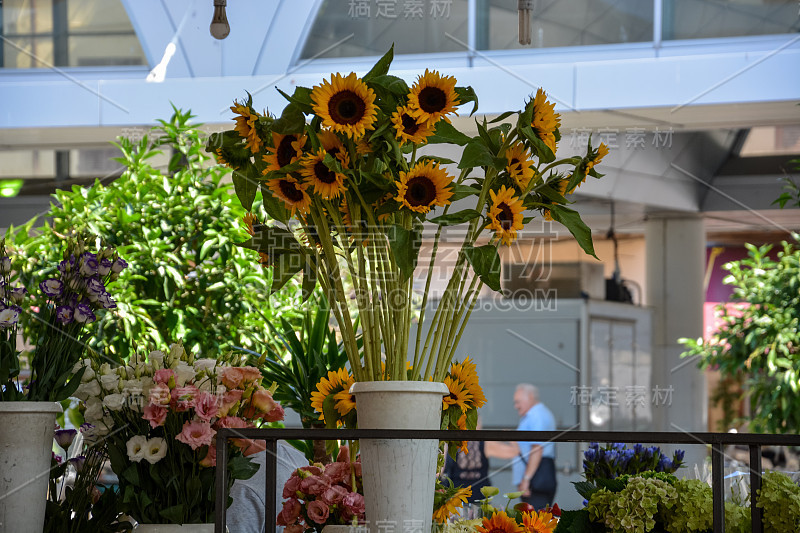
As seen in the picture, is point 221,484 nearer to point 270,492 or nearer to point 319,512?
point 270,492

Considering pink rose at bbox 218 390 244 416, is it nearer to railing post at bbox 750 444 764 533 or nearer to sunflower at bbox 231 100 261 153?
sunflower at bbox 231 100 261 153

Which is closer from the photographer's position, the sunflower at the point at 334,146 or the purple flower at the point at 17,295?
the sunflower at the point at 334,146

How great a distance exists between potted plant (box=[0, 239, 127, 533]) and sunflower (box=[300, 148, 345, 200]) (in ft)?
1.46

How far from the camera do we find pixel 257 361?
5.62 feet

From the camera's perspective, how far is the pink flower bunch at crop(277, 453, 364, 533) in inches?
58.6

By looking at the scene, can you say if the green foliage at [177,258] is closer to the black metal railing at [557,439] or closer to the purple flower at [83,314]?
the purple flower at [83,314]

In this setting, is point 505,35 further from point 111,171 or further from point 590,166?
point 590,166

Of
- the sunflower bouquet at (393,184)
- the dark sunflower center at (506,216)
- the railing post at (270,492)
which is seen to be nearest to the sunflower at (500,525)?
the sunflower bouquet at (393,184)

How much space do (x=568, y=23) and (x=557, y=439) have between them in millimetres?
4696

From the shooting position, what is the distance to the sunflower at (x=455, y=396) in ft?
4.86

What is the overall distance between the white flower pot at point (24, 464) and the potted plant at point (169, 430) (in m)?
0.09

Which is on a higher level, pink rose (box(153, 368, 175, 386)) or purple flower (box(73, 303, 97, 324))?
purple flower (box(73, 303, 97, 324))

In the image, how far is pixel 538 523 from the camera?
4.60 feet

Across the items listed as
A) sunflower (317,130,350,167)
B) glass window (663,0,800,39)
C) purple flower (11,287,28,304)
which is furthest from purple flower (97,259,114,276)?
glass window (663,0,800,39)
